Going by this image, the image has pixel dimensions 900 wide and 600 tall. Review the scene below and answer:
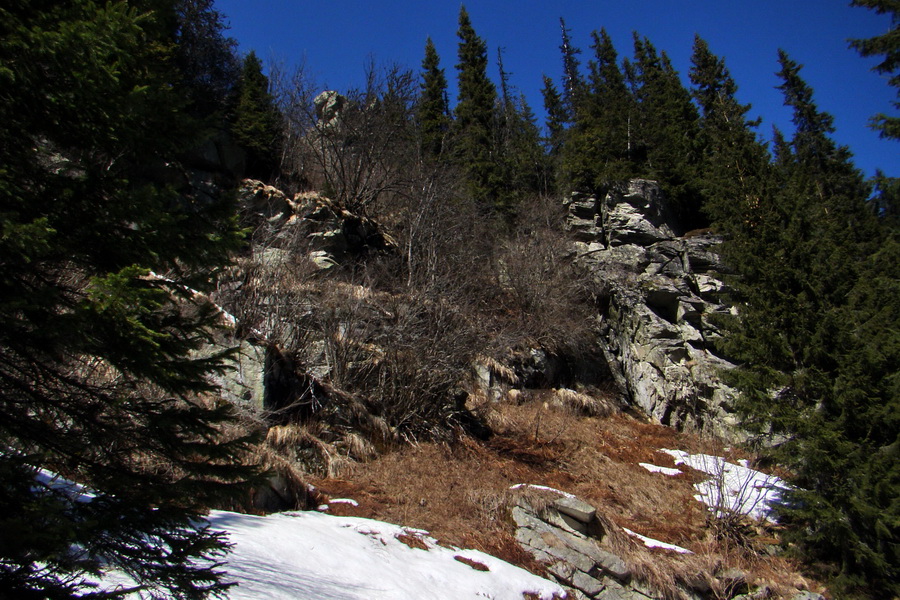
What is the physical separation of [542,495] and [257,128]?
53.1 feet

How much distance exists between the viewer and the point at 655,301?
1678 cm

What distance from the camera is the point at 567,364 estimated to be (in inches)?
635

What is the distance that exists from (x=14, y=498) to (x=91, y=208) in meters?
1.49

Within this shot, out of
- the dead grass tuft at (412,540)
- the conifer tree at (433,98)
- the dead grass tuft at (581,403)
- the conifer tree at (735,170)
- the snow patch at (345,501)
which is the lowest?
the dead grass tuft at (412,540)

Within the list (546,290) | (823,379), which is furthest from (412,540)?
(546,290)

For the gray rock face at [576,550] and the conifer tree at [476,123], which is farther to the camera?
the conifer tree at [476,123]

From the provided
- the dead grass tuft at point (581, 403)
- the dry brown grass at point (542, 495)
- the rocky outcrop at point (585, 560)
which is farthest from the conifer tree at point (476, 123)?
the rocky outcrop at point (585, 560)

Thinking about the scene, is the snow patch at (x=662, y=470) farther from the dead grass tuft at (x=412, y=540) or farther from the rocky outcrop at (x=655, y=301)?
the dead grass tuft at (x=412, y=540)

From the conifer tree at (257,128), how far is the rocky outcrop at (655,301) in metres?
11.8

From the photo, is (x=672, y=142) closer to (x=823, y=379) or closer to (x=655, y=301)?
(x=655, y=301)

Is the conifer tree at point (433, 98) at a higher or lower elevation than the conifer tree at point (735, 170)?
higher

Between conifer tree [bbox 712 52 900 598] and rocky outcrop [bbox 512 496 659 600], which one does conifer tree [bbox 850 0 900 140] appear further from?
rocky outcrop [bbox 512 496 659 600]

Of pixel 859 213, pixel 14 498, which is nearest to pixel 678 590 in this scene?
pixel 14 498

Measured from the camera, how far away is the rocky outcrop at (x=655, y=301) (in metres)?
15.0
